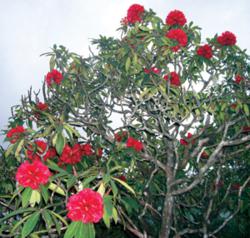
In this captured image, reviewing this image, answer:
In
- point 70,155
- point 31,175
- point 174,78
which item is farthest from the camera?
point 174,78

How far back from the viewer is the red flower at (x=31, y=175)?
210 centimetres

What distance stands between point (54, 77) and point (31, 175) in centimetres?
225

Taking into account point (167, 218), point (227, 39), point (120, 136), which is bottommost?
point (167, 218)

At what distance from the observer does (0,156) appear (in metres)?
3.97

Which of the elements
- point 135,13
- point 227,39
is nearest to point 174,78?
point 227,39

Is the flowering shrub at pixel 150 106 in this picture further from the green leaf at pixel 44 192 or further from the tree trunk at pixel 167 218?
the green leaf at pixel 44 192

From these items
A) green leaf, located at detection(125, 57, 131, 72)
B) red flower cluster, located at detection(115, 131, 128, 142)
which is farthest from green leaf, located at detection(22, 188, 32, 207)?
red flower cluster, located at detection(115, 131, 128, 142)

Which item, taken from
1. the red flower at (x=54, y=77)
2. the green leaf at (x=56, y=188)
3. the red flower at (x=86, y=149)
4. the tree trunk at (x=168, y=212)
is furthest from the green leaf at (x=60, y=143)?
the red flower at (x=54, y=77)

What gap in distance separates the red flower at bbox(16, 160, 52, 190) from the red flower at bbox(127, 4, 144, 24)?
9.07 feet

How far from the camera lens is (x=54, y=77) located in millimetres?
4191

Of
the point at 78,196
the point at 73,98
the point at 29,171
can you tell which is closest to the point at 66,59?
the point at 73,98

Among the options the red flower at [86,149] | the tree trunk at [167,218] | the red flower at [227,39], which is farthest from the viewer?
the red flower at [227,39]

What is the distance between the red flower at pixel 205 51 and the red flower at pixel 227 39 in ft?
0.83

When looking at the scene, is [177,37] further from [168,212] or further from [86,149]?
[168,212]
